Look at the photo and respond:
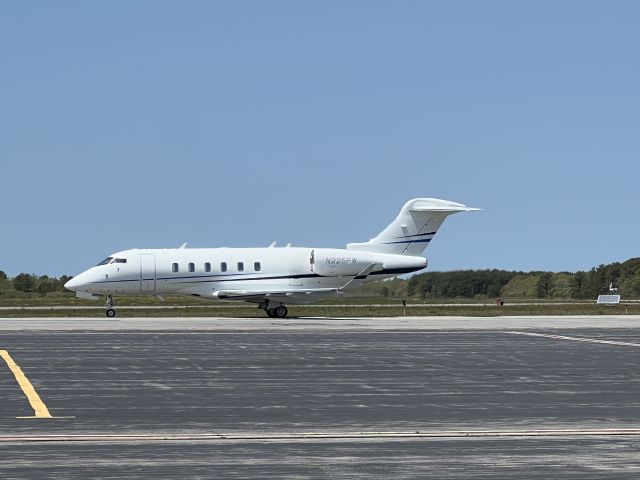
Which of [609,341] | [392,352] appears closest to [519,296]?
[609,341]

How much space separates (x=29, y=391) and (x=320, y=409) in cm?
606

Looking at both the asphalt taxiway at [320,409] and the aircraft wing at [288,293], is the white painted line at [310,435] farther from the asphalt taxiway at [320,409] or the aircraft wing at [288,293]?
the aircraft wing at [288,293]

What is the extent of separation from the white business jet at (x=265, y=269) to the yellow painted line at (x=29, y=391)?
2932 cm

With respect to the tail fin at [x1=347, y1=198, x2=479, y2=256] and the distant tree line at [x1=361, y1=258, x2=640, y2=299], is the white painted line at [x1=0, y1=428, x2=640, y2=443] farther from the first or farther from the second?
the distant tree line at [x1=361, y1=258, x2=640, y2=299]

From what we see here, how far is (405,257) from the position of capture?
59.8m

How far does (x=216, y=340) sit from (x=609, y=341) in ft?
44.7

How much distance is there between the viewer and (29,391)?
20.3m

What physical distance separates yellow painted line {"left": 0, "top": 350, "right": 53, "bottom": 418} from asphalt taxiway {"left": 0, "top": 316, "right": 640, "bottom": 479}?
10cm

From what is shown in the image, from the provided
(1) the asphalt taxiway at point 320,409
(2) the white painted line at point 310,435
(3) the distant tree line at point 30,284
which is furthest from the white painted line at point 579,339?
(3) the distant tree line at point 30,284

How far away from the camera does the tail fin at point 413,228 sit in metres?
60.7

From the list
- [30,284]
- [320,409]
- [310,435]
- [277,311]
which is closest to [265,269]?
[277,311]

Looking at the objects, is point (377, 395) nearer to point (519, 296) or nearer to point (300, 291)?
point (300, 291)

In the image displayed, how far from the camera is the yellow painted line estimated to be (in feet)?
56.2

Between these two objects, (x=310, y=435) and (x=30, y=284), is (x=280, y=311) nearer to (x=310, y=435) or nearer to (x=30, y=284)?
(x=310, y=435)
